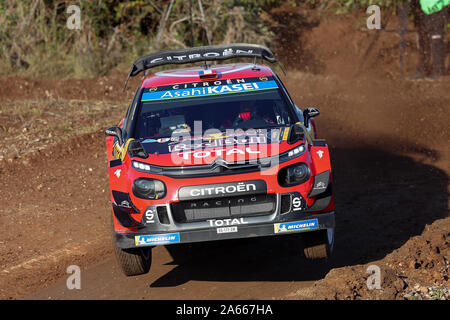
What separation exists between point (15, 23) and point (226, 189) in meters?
12.5

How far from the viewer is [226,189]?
18.1 feet

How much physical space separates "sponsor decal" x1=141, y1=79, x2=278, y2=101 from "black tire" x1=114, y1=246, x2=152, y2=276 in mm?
1649

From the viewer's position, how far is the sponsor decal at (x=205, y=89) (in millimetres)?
6930

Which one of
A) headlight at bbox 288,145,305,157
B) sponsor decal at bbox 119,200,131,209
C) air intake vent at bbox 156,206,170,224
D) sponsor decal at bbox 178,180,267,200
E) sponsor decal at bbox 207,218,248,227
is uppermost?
headlight at bbox 288,145,305,157

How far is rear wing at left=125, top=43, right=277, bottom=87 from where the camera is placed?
24.9 ft

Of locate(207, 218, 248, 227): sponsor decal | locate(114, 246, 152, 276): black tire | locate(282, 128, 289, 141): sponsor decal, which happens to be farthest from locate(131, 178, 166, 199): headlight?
locate(282, 128, 289, 141): sponsor decal

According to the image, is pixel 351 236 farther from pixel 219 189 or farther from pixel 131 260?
pixel 131 260

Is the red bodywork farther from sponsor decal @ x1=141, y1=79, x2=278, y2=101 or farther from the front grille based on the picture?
sponsor decal @ x1=141, y1=79, x2=278, y2=101

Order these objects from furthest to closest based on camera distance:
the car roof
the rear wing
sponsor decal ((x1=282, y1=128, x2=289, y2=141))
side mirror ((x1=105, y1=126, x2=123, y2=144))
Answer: the rear wing → the car roof → side mirror ((x1=105, y1=126, x2=123, y2=144)) → sponsor decal ((x1=282, y1=128, x2=289, y2=141))

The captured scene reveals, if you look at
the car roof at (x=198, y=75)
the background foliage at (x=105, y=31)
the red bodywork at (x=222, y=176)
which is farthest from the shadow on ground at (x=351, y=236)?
the background foliage at (x=105, y=31)

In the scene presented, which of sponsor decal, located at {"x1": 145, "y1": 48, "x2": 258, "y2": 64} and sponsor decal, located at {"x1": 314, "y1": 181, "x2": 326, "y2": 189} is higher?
sponsor decal, located at {"x1": 145, "y1": 48, "x2": 258, "y2": 64}
